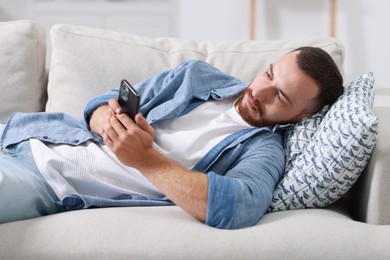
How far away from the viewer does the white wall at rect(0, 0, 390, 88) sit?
3516mm

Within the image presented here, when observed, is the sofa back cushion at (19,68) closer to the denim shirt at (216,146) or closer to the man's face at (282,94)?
the denim shirt at (216,146)

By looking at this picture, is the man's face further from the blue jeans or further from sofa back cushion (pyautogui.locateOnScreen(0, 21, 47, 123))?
sofa back cushion (pyautogui.locateOnScreen(0, 21, 47, 123))

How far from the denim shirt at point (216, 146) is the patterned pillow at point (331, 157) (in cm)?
5

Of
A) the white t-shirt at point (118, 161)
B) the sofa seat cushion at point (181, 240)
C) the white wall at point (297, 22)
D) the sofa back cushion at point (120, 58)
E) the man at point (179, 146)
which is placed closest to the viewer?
the sofa seat cushion at point (181, 240)

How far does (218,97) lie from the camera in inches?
66.9

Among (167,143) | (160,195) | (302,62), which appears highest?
(302,62)

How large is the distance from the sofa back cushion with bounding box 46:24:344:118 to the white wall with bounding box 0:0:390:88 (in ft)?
5.21

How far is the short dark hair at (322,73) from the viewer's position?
1597 millimetres

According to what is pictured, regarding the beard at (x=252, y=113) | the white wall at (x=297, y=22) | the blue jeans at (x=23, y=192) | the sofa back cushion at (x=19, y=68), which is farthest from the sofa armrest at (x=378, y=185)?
the white wall at (x=297, y=22)

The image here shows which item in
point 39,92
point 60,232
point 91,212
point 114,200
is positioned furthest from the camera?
point 39,92

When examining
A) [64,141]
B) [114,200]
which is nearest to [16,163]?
[64,141]

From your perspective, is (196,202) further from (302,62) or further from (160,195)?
(302,62)

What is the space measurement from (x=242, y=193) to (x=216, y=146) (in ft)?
0.97

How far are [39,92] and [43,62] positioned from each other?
0.37ft
